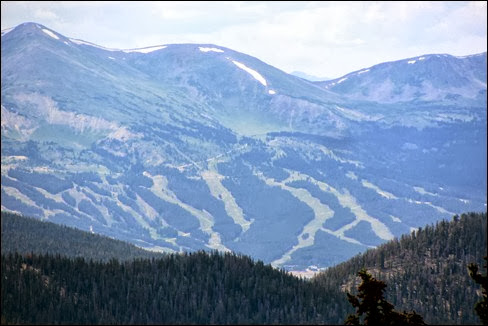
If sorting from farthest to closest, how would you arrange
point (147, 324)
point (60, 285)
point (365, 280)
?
point (60, 285) < point (147, 324) < point (365, 280)

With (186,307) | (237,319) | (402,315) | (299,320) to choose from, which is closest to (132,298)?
(186,307)

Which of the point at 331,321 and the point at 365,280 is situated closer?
the point at 365,280

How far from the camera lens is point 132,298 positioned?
647 ft

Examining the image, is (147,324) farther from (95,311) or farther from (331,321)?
(331,321)

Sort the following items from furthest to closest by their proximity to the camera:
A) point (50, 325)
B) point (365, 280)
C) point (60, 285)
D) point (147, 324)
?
point (60, 285)
point (147, 324)
point (50, 325)
point (365, 280)

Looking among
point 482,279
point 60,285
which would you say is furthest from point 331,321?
point 482,279

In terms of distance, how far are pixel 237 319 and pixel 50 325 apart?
47.3 meters

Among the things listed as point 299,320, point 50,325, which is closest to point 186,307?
point 299,320

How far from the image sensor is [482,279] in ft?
199

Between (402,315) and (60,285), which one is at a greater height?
(60,285)

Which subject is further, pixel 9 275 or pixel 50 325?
pixel 9 275

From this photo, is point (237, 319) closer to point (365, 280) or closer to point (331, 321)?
point (331, 321)

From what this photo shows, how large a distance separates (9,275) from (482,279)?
484 feet

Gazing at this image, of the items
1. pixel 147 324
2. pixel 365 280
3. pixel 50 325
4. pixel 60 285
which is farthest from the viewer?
pixel 60 285
